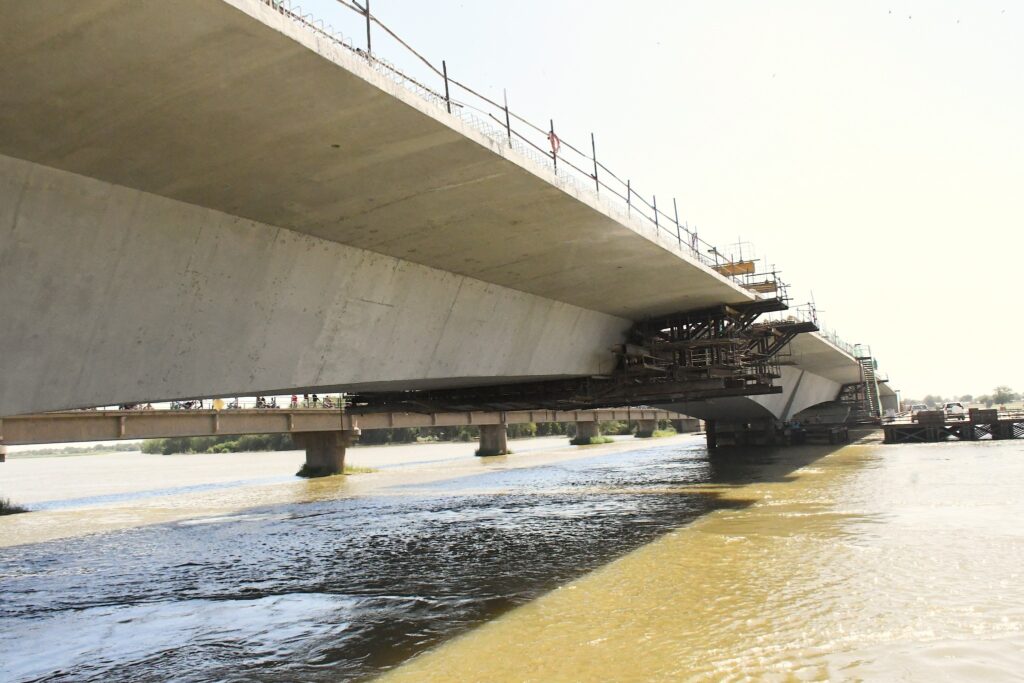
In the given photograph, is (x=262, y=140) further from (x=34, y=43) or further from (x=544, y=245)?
(x=544, y=245)

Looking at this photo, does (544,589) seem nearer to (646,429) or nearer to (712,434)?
(712,434)

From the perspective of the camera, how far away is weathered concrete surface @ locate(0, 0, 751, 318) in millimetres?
6527

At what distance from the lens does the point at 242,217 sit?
1127 cm

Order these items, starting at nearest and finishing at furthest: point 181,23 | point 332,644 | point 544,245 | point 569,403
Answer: point 181,23
point 332,644
point 544,245
point 569,403

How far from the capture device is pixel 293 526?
2197 centimetres

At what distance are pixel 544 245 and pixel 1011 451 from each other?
114 feet

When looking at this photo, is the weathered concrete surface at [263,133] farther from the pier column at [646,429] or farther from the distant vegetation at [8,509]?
the pier column at [646,429]

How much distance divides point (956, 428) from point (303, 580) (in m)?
50.5

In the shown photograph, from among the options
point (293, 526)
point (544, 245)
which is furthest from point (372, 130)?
point (293, 526)

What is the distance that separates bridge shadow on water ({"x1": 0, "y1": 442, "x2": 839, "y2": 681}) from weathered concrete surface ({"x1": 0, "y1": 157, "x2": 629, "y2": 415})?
369cm

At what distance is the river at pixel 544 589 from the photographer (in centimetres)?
861

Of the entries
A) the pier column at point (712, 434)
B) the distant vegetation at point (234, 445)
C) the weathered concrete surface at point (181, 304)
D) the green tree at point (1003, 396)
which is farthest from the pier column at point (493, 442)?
the green tree at point (1003, 396)

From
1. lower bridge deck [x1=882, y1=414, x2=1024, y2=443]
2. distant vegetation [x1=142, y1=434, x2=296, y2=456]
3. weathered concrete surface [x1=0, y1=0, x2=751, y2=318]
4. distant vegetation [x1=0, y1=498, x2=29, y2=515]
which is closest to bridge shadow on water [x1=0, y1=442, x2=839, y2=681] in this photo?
weathered concrete surface [x1=0, y1=0, x2=751, y2=318]

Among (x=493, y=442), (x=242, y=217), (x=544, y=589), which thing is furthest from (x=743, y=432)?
(x=242, y=217)
